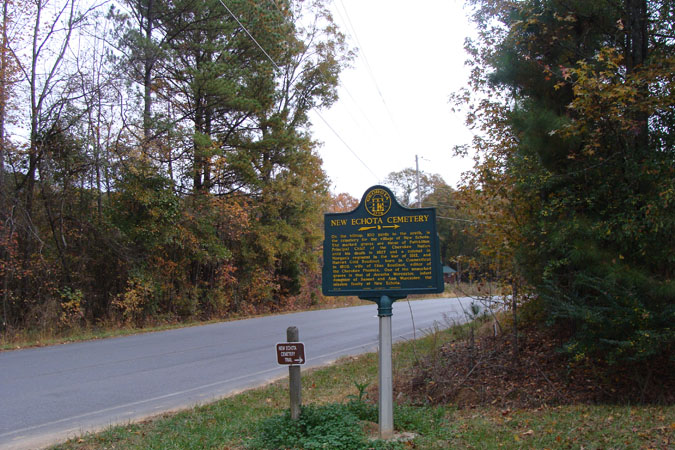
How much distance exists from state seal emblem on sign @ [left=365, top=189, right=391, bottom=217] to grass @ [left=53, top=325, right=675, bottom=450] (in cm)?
202

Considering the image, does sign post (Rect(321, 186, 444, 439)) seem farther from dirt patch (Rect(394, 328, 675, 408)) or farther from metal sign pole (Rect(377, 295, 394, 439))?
dirt patch (Rect(394, 328, 675, 408))

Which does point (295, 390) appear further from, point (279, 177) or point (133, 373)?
point (279, 177)

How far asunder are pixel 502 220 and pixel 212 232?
15.7m

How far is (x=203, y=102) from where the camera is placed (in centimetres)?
2438

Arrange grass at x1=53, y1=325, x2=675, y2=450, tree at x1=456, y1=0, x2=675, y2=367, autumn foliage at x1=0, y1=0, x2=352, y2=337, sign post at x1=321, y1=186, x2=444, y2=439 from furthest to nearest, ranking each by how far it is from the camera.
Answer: autumn foliage at x1=0, y1=0, x2=352, y2=337, tree at x1=456, y1=0, x2=675, y2=367, sign post at x1=321, y1=186, x2=444, y2=439, grass at x1=53, y1=325, x2=675, y2=450

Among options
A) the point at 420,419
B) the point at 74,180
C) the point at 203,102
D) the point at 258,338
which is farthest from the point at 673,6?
the point at 203,102

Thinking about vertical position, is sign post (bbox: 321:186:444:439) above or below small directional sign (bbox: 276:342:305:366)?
above

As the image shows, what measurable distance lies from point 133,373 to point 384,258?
654 cm

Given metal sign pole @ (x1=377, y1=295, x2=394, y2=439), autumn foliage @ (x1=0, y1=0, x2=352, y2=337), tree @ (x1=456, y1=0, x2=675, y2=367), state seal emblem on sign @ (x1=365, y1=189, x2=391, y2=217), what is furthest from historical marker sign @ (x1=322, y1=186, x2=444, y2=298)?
autumn foliage @ (x1=0, y1=0, x2=352, y2=337)

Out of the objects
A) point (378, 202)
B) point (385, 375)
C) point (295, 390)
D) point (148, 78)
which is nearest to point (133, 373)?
point (295, 390)

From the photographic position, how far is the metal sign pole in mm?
5535

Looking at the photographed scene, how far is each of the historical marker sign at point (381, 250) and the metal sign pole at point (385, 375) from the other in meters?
0.19

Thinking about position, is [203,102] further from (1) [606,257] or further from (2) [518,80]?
(1) [606,257]

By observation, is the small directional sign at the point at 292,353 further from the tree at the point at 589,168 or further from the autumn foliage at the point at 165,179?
the autumn foliage at the point at 165,179
